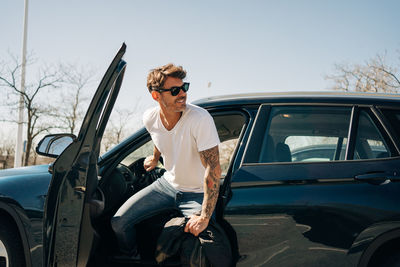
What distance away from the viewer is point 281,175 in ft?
7.09

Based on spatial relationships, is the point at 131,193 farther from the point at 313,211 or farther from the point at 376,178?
the point at 376,178

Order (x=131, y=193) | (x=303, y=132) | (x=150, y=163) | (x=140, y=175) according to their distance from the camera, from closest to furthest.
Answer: (x=303, y=132) < (x=150, y=163) < (x=131, y=193) < (x=140, y=175)

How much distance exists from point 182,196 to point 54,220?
2.82 feet

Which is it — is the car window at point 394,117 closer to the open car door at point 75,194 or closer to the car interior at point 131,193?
the car interior at point 131,193

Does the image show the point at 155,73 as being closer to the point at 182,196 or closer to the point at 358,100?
the point at 182,196

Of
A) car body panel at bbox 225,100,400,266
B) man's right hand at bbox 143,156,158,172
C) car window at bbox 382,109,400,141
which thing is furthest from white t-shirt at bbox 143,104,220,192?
car window at bbox 382,109,400,141

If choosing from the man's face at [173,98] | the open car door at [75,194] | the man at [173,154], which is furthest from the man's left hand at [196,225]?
the man's face at [173,98]

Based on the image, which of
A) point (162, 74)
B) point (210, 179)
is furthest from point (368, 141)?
point (162, 74)

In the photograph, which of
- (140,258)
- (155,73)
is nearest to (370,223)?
(140,258)

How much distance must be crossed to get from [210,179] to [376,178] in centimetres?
100

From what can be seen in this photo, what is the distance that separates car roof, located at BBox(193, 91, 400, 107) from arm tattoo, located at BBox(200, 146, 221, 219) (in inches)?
17.1

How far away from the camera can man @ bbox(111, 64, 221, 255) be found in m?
2.40

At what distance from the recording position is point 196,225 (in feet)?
7.04

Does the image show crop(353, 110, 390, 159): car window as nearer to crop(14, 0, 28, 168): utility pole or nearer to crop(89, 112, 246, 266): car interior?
crop(89, 112, 246, 266): car interior
